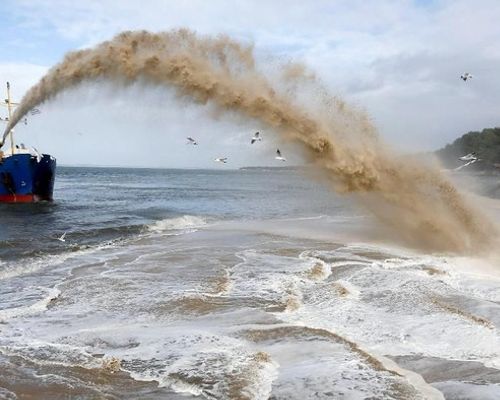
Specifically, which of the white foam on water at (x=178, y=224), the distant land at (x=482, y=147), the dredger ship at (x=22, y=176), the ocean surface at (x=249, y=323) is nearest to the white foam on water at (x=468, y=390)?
the ocean surface at (x=249, y=323)

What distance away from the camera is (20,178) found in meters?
35.4

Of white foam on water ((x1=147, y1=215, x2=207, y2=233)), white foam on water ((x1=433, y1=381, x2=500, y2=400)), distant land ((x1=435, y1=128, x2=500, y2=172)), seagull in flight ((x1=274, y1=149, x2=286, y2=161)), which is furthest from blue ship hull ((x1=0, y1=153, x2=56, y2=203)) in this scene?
distant land ((x1=435, y1=128, x2=500, y2=172))

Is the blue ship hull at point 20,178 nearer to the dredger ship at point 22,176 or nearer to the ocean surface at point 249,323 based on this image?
the dredger ship at point 22,176

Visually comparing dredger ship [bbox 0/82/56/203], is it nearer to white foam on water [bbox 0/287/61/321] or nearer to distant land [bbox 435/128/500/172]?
white foam on water [bbox 0/287/61/321]

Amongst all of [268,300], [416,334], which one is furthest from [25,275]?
[416,334]

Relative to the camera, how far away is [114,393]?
594 cm

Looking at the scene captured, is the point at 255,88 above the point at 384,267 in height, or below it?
above

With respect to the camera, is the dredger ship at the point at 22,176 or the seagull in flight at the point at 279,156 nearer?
the seagull in flight at the point at 279,156

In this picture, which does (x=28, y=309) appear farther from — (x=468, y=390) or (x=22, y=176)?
(x=22, y=176)

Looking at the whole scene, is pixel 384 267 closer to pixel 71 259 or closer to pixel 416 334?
pixel 416 334

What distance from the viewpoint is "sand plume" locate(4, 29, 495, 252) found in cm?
1728

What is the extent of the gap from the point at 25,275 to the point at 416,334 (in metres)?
9.76

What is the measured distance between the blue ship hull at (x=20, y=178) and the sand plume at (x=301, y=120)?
19756 millimetres

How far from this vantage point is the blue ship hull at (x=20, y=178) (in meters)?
34.9
